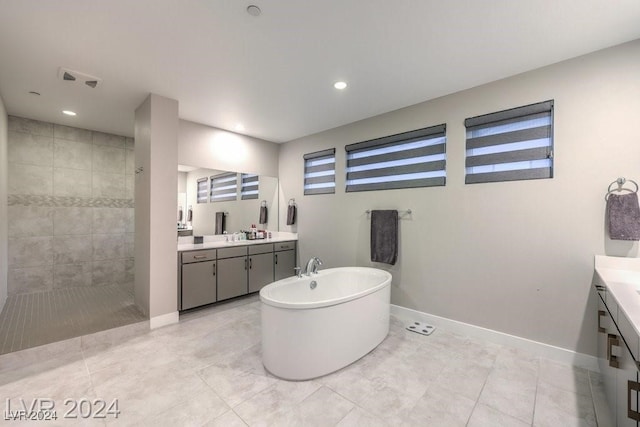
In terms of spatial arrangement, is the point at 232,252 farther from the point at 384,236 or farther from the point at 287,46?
the point at 287,46

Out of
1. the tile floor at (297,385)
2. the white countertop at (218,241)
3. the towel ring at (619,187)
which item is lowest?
the tile floor at (297,385)

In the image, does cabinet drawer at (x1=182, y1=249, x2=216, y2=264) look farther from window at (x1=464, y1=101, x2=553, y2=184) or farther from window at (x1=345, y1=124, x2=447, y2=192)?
window at (x1=464, y1=101, x2=553, y2=184)

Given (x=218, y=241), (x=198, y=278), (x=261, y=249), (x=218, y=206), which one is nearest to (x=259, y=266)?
(x=261, y=249)

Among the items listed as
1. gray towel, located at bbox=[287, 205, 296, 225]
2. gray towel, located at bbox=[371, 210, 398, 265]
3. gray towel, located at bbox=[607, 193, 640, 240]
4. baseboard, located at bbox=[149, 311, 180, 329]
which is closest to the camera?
gray towel, located at bbox=[607, 193, 640, 240]

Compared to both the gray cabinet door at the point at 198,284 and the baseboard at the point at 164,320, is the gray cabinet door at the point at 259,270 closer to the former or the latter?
the gray cabinet door at the point at 198,284

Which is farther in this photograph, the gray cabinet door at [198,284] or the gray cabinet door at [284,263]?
the gray cabinet door at [284,263]

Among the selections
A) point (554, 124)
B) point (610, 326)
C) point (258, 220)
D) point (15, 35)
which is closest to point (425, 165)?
point (554, 124)

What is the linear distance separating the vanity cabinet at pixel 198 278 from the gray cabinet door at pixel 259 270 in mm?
566

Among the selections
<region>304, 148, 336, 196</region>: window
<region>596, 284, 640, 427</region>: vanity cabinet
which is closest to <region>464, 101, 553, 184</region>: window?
<region>596, 284, 640, 427</region>: vanity cabinet

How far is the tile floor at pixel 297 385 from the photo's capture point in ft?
5.55

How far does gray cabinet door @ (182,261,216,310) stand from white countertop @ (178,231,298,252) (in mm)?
238

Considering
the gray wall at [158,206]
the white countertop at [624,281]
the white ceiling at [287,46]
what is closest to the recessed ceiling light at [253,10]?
the white ceiling at [287,46]

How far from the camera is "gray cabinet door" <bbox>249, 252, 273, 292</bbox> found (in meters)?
3.97

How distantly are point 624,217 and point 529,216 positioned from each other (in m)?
0.57
